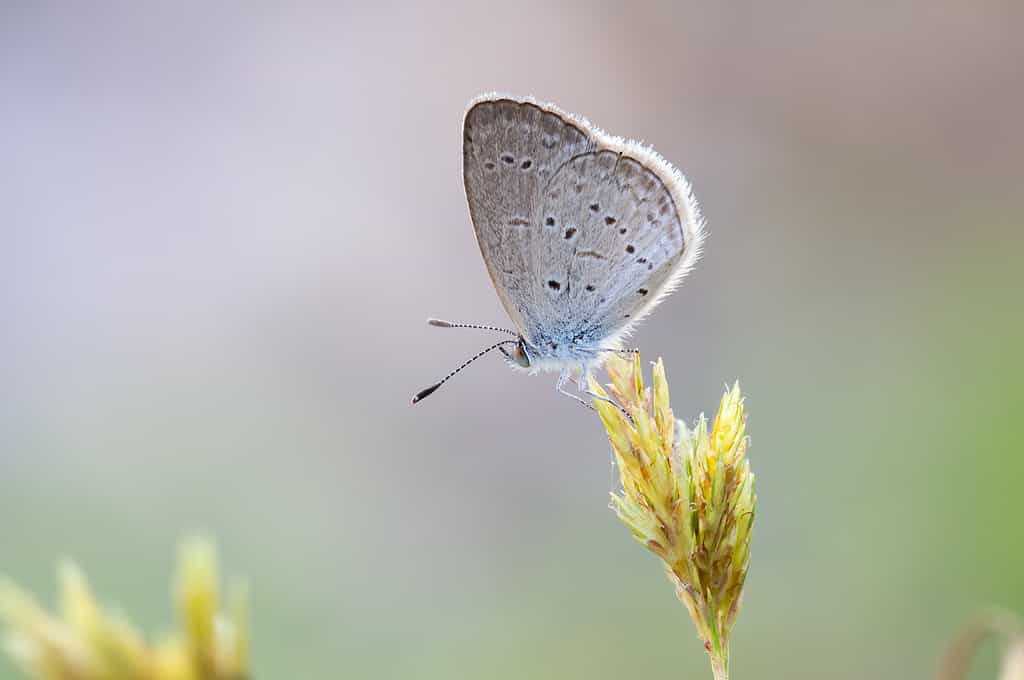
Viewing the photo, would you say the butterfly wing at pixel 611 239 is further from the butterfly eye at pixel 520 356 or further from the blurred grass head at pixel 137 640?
the blurred grass head at pixel 137 640

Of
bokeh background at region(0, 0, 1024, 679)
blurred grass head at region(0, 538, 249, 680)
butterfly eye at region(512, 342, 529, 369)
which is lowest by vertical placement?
blurred grass head at region(0, 538, 249, 680)

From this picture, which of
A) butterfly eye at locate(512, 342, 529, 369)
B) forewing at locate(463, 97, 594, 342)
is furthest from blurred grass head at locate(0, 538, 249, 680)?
butterfly eye at locate(512, 342, 529, 369)

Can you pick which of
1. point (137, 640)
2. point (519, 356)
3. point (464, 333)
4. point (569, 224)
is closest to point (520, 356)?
point (519, 356)

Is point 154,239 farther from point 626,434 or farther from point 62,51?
point 626,434

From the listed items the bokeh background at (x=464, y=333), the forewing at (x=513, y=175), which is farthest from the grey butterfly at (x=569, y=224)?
the bokeh background at (x=464, y=333)

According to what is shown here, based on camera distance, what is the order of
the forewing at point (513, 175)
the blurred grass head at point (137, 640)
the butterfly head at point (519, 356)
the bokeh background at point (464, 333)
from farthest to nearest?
the bokeh background at point (464, 333) < the butterfly head at point (519, 356) < the forewing at point (513, 175) < the blurred grass head at point (137, 640)

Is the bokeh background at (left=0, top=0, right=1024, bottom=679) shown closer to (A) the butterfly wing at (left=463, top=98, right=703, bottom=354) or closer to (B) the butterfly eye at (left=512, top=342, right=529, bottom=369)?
(B) the butterfly eye at (left=512, top=342, right=529, bottom=369)
